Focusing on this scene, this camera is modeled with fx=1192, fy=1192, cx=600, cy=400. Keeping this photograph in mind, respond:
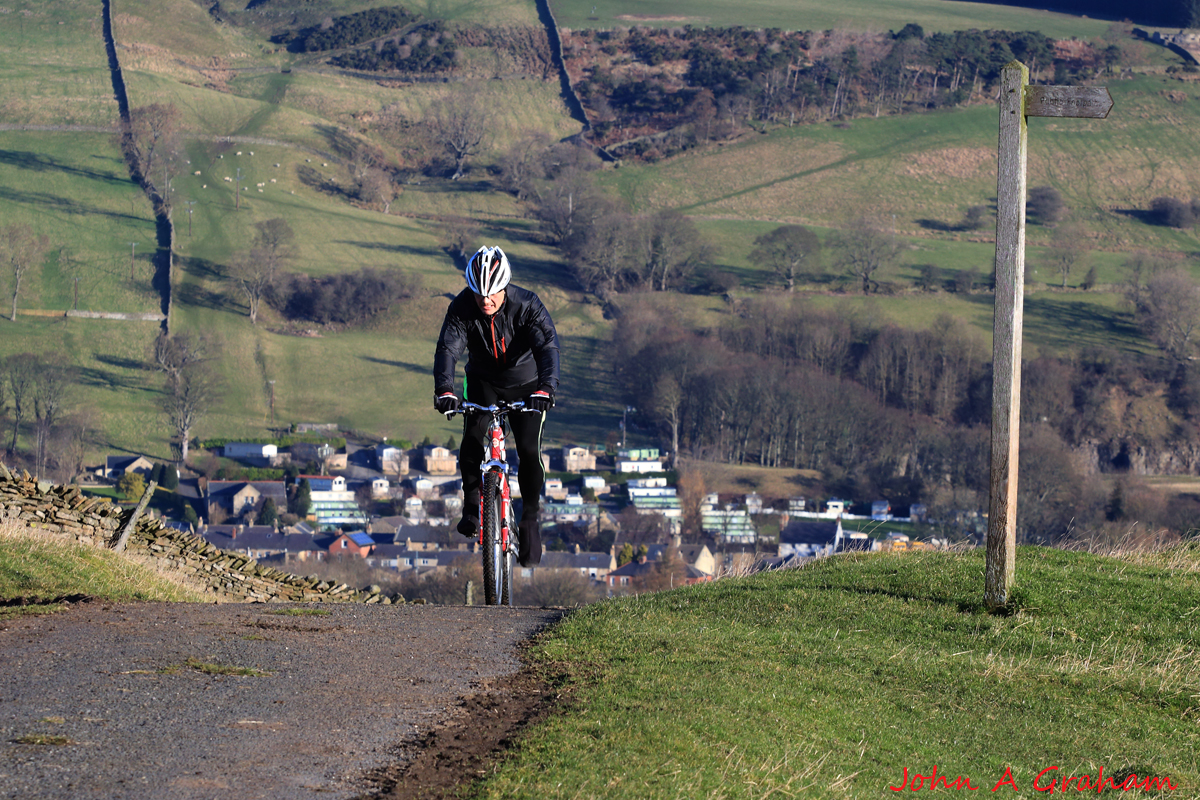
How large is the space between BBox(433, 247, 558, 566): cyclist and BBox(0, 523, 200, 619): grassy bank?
4.59 m

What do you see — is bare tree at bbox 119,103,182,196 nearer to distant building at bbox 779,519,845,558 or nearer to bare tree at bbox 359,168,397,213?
bare tree at bbox 359,168,397,213

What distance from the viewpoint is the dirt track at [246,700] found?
595 cm

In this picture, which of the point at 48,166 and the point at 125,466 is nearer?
the point at 125,466

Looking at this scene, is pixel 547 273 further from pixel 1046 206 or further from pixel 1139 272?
pixel 1046 206

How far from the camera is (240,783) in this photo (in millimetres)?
5875

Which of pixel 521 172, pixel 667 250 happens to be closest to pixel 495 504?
pixel 667 250

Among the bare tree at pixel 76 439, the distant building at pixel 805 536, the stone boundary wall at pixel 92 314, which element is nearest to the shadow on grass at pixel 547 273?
the stone boundary wall at pixel 92 314

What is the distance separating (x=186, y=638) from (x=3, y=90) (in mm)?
195705

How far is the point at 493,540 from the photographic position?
37.8 feet

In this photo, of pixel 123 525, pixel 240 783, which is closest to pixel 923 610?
pixel 240 783

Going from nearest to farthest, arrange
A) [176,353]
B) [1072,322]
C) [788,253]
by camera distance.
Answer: [176,353], [1072,322], [788,253]

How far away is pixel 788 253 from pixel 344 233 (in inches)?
2202

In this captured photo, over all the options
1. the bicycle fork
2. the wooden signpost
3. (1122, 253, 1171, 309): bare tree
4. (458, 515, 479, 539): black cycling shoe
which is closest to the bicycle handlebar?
the bicycle fork

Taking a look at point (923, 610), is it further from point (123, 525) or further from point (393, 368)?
point (393, 368)
